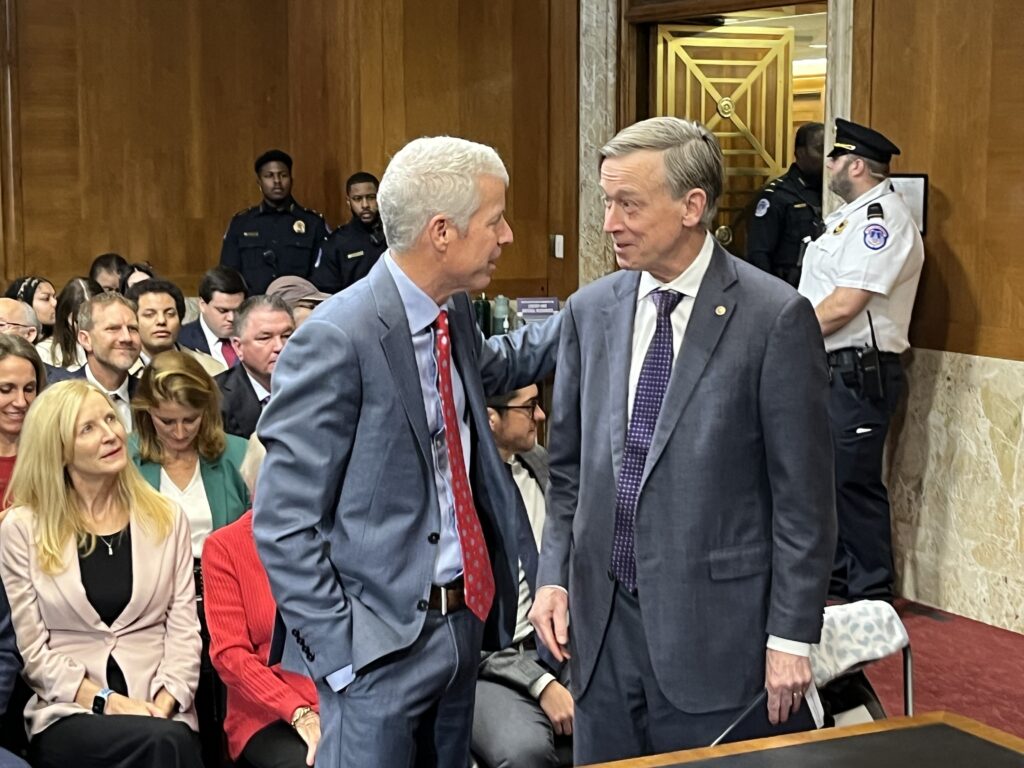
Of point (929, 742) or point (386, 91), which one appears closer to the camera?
point (929, 742)

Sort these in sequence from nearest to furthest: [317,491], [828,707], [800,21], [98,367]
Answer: [317,491], [828,707], [98,367], [800,21]

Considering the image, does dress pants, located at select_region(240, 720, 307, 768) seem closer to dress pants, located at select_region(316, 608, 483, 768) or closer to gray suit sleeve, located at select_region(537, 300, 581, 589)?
dress pants, located at select_region(316, 608, 483, 768)

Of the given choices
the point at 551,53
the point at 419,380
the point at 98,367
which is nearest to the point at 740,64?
the point at 551,53

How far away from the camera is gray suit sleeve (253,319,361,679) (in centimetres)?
240

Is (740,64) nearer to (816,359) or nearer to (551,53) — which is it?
(551,53)

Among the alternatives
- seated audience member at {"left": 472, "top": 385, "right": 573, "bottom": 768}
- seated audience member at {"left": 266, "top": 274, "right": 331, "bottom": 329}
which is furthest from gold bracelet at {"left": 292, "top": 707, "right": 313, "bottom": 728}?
seated audience member at {"left": 266, "top": 274, "right": 331, "bottom": 329}

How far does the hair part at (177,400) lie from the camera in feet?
13.4

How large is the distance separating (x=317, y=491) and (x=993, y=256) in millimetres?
3794

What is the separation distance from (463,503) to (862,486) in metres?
3.47

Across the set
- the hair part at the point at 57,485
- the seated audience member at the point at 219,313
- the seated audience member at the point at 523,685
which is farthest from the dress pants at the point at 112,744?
the seated audience member at the point at 219,313

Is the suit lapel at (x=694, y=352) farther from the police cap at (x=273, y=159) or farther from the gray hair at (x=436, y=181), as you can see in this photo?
the police cap at (x=273, y=159)

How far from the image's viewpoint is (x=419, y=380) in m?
2.47

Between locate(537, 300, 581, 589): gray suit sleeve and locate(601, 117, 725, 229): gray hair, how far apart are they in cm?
32

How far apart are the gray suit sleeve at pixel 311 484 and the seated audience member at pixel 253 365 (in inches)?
98.4
